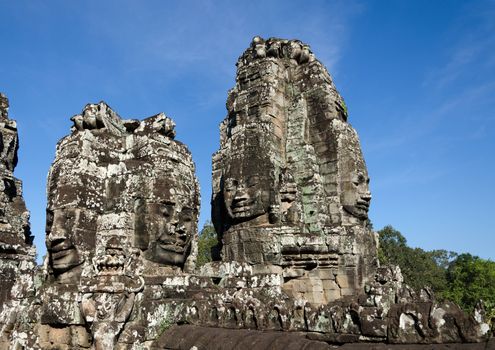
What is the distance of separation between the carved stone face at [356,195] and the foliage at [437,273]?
1155 inches

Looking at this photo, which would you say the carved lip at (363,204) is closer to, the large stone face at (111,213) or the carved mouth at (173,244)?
the large stone face at (111,213)

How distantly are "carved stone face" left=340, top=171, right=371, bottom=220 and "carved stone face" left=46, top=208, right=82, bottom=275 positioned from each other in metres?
8.23

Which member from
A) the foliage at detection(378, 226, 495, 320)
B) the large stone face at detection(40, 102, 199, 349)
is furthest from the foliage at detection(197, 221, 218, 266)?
the large stone face at detection(40, 102, 199, 349)

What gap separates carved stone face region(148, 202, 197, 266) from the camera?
7027mm

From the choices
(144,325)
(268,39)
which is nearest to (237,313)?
(144,325)

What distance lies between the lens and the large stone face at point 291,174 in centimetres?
1216

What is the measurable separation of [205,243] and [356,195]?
32.3 metres

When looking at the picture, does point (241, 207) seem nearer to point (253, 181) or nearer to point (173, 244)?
point (253, 181)

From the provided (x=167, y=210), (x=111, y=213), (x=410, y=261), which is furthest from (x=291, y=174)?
(x=410, y=261)

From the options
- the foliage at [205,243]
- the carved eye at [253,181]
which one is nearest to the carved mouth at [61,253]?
the carved eye at [253,181]

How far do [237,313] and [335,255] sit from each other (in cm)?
707

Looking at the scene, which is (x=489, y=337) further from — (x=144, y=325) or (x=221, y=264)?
(x=221, y=264)

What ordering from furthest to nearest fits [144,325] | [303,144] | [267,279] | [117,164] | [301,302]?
[303,144]
[267,279]
[117,164]
[144,325]
[301,302]

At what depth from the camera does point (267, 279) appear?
9.47 metres
